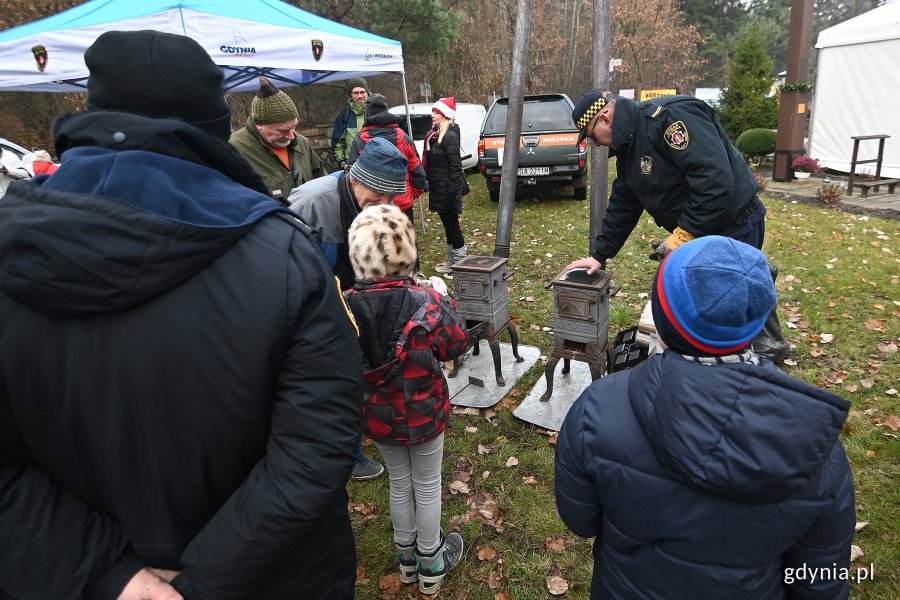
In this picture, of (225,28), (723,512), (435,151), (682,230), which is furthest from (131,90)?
(435,151)

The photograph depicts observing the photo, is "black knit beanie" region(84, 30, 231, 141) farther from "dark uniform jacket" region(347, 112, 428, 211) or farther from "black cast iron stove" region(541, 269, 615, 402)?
"dark uniform jacket" region(347, 112, 428, 211)

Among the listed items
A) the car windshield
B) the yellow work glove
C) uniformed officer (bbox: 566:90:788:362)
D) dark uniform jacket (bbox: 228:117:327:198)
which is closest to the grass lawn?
uniformed officer (bbox: 566:90:788:362)

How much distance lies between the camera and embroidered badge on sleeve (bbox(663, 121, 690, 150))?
9.74 ft

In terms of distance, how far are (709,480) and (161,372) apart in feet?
3.98

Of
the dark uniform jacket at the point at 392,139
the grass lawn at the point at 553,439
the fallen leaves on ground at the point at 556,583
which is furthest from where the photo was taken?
the dark uniform jacket at the point at 392,139

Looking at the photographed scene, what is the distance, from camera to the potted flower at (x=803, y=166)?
10953mm


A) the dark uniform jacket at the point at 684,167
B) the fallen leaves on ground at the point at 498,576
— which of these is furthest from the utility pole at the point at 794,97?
the fallen leaves on ground at the point at 498,576

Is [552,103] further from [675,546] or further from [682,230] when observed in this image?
[675,546]

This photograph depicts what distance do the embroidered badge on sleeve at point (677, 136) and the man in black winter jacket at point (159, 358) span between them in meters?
2.54

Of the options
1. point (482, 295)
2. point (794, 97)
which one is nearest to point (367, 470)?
point (482, 295)

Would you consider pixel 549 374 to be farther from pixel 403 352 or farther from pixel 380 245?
pixel 380 245

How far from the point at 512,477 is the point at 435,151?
15.2ft

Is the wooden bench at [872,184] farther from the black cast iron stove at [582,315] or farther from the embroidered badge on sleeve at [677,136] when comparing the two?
the embroidered badge on sleeve at [677,136]

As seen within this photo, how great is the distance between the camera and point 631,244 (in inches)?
290
